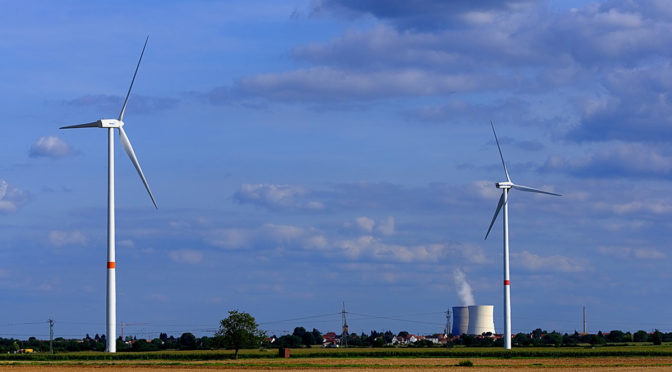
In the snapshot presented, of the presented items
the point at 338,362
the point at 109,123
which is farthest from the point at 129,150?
the point at 338,362

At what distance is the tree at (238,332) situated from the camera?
481ft

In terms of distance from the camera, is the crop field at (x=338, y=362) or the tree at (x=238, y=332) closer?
the crop field at (x=338, y=362)

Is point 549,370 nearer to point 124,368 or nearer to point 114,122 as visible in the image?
point 124,368

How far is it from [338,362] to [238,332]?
31350 mm

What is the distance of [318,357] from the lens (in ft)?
448

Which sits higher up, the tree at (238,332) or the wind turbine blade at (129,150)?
the wind turbine blade at (129,150)

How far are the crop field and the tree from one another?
690cm

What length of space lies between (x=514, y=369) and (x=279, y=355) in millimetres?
43111

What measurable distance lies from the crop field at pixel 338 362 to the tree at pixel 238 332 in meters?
6.90

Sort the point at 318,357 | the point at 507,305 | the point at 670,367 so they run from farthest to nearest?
the point at 507,305, the point at 318,357, the point at 670,367

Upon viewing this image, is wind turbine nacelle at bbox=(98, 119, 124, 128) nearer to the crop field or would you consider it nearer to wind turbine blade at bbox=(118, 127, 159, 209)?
wind turbine blade at bbox=(118, 127, 159, 209)

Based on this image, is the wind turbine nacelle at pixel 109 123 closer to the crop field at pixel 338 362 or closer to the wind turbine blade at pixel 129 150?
the wind turbine blade at pixel 129 150

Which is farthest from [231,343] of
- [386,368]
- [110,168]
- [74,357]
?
[386,368]

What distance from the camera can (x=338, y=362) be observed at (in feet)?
390
